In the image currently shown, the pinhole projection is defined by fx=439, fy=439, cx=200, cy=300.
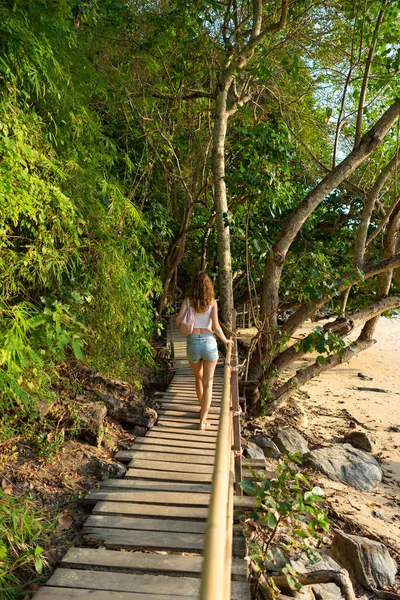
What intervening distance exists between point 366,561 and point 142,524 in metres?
2.05

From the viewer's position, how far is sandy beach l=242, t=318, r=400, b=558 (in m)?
4.61

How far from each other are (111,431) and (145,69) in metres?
5.01

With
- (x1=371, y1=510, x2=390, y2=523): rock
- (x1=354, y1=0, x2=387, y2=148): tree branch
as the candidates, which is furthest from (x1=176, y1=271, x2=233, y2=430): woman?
(x1=354, y1=0, x2=387, y2=148): tree branch

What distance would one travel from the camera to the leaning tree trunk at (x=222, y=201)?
527 centimetres

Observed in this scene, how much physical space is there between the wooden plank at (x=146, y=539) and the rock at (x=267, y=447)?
10.1ft

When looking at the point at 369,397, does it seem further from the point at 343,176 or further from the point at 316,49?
the point at 316,49

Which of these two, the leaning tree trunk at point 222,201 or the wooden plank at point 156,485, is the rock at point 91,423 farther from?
the leaning tree trunk at point 222,201

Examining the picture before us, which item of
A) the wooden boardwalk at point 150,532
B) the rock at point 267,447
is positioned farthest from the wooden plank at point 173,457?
the rock at point 267,447

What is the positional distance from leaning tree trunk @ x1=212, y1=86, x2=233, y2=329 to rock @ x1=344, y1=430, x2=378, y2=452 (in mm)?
2825

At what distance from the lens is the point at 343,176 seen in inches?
209

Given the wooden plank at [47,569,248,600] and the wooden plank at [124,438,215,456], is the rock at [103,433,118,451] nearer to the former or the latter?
the wooden plank at [124,438,215,456]

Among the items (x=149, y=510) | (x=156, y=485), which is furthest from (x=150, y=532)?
(x=156, y=485)

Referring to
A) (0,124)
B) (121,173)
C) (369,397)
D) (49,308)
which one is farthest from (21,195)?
(369,397)

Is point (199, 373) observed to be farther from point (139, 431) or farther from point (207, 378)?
point (139, 431)
